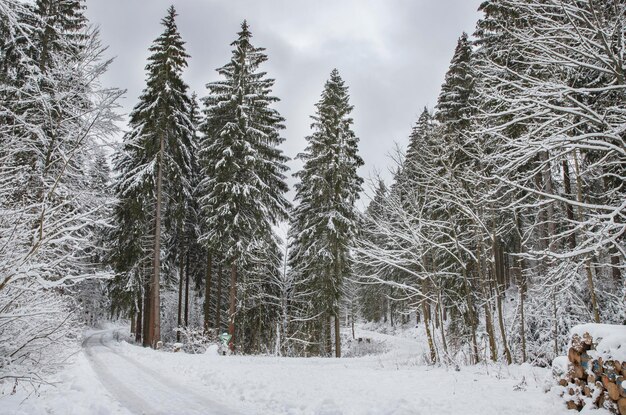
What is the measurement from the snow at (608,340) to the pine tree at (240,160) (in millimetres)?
15012

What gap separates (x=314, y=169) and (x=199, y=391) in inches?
618

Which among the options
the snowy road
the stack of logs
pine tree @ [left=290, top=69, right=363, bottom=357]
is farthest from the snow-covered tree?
pine tree @ [left=290, top=69, right=363, bottom=357]

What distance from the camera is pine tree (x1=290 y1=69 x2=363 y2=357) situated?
2009 cm

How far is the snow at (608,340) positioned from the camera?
191 inches

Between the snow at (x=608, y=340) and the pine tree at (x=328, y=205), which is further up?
the pine tree at (x=328, y=205)

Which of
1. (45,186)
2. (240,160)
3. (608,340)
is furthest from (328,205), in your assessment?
(608,340)

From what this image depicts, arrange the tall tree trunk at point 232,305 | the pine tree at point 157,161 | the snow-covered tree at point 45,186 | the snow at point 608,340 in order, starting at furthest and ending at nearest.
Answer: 1. the pine tree at point 157,161
2. the tall tree trunk at point 232,305
3. the snow at point 608,340
4. the snow-covered tree at point 45,186

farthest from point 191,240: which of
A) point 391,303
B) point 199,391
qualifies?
point 391,303

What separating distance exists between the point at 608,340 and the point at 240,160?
16.8m

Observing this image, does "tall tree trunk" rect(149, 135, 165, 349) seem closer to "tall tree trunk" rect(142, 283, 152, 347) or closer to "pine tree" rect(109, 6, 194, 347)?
"pine tree" rect(109, 6, 194, 347)

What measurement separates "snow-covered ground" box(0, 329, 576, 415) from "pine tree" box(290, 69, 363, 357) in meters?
10.3

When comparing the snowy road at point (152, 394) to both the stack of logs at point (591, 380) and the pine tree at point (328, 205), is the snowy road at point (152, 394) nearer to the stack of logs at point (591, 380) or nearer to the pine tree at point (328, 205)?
the stack of logs at point (591, 380)

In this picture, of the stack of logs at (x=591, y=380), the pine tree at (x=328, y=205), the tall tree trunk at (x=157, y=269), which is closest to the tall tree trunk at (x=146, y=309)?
the tall tree trunk at (x=157, y=269)

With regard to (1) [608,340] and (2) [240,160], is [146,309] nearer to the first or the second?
(2) [240,160]
